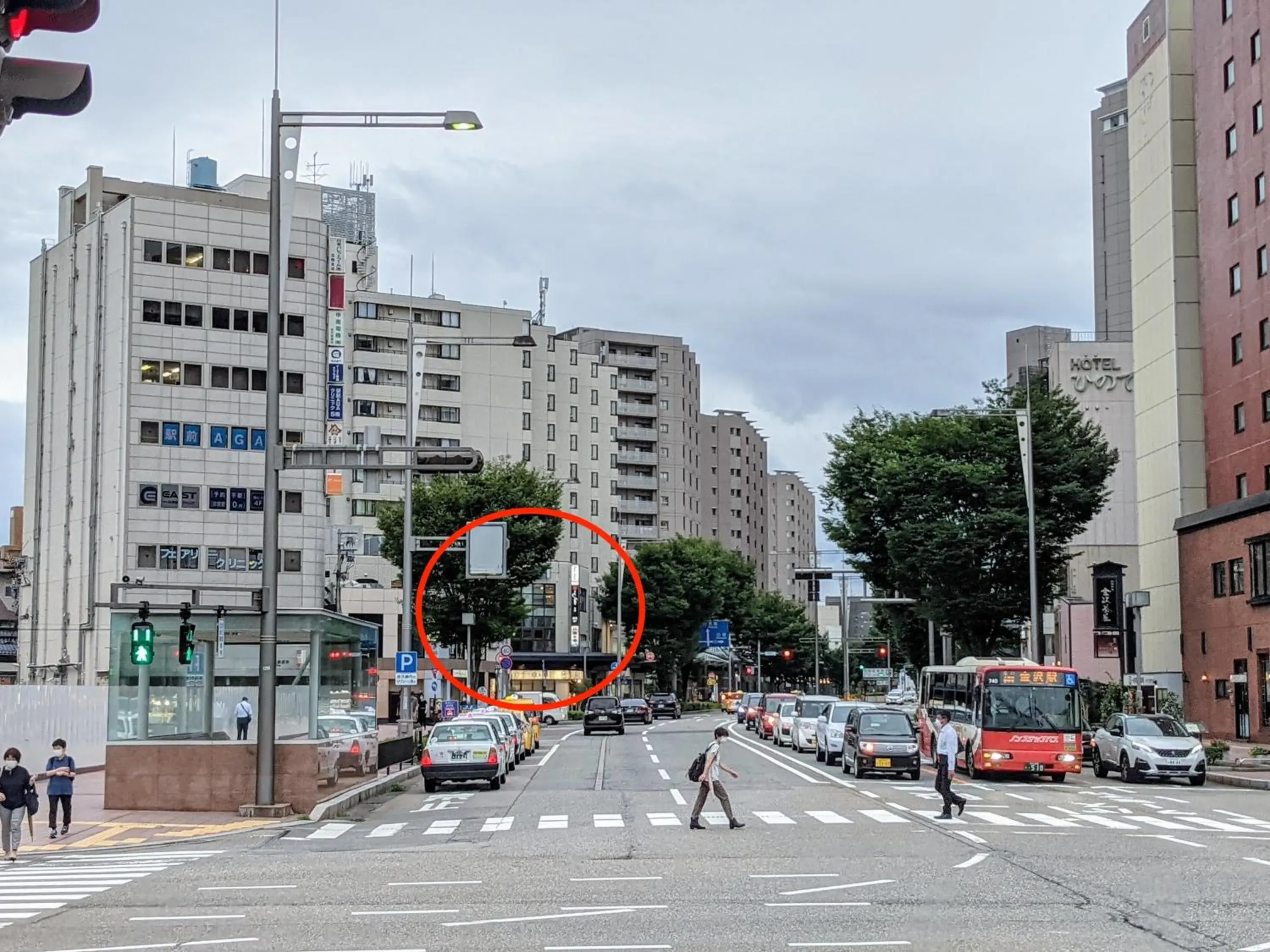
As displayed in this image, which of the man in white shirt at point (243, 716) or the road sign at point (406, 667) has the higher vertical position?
the road sign at point (406, 667)

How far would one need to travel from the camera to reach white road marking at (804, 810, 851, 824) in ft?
84.8

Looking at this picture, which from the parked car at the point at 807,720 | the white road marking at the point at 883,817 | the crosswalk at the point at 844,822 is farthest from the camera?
the parked car at the point at 807,720

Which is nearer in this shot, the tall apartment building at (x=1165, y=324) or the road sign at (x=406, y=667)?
the road sign at (x=406, y=667)

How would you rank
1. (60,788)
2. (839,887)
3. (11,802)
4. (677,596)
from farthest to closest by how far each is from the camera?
(677,596)
(60,788)
(11,802)
(839,887)

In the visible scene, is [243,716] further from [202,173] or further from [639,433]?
[639,433]

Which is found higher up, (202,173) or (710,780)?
(202,173)

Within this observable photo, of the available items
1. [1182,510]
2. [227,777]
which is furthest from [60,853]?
[1182,510]

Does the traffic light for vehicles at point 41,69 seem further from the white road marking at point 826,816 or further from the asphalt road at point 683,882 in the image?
the white road marking at point 826,816

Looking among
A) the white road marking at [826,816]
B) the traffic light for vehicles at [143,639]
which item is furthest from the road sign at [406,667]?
the white road marking at [826,816]

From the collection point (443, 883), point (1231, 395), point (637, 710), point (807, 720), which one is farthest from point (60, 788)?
point (637, 710)

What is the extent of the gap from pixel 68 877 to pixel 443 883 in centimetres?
507

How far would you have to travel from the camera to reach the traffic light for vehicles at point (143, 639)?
26203 millimetres

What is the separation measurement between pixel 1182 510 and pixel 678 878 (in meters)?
47.3

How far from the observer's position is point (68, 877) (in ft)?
63.2
